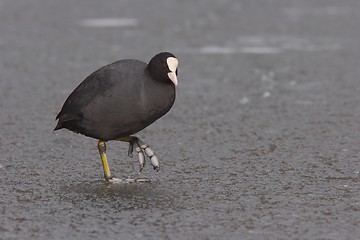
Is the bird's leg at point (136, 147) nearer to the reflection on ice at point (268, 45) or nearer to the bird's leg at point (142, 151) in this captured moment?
the bird's leg at point (142, 151)

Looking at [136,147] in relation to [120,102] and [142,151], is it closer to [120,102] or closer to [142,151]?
[142,151]

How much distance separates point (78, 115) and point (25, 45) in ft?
20.1

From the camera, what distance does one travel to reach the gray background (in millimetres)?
4797

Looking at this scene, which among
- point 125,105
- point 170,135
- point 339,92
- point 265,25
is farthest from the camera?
point 265,25

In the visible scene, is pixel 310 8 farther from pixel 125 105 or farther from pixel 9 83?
pixel 125 105

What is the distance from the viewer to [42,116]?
7777 millimetres

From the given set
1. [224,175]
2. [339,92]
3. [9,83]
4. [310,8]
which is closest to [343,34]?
[310,8]

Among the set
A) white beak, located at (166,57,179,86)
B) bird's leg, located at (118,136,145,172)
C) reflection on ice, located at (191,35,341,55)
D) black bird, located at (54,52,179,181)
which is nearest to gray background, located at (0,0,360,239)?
reflection on ice, located at (191,35,341,55)

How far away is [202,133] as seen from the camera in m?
7.21

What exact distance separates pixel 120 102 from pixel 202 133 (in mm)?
1945

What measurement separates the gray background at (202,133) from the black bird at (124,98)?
393mm

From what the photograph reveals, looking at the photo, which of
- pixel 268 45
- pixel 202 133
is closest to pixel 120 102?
pixel 202 133

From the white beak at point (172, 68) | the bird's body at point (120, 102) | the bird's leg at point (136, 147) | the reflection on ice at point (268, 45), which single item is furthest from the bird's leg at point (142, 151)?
the reflection on ice at point (268, 45)

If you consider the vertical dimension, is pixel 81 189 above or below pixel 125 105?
below
